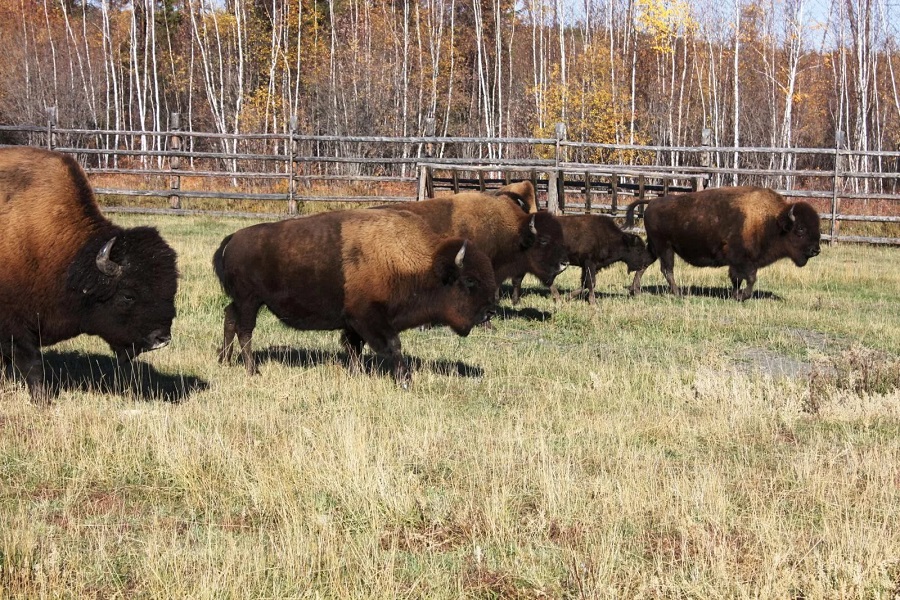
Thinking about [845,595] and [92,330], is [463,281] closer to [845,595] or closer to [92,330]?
[92,330]

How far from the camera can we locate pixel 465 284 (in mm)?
7883

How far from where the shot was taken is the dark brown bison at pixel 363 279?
780 cm

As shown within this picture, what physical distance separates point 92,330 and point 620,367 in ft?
13.5

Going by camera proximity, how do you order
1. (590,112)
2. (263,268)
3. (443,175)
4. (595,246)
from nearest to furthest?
(263,268), (595,246), (443,175), (590,112)

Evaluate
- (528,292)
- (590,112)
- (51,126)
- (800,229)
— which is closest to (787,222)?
(800,229)

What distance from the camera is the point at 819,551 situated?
411 cm

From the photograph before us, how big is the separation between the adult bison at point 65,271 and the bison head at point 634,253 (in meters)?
8.15

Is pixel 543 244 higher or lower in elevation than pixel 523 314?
higher

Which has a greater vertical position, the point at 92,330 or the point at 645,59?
the point at 645,59

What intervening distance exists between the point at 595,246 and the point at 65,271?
318 inches

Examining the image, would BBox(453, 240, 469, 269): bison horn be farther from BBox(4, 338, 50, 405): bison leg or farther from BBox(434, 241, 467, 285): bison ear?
BBox(4, 338, 50, 405): bison leg

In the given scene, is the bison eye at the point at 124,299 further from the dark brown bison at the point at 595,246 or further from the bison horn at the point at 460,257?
the dark brown bison at the point at 595,246

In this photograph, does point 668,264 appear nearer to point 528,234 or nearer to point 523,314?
point 523,314

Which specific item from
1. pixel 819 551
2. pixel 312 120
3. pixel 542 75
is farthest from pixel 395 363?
pixel 312 120
